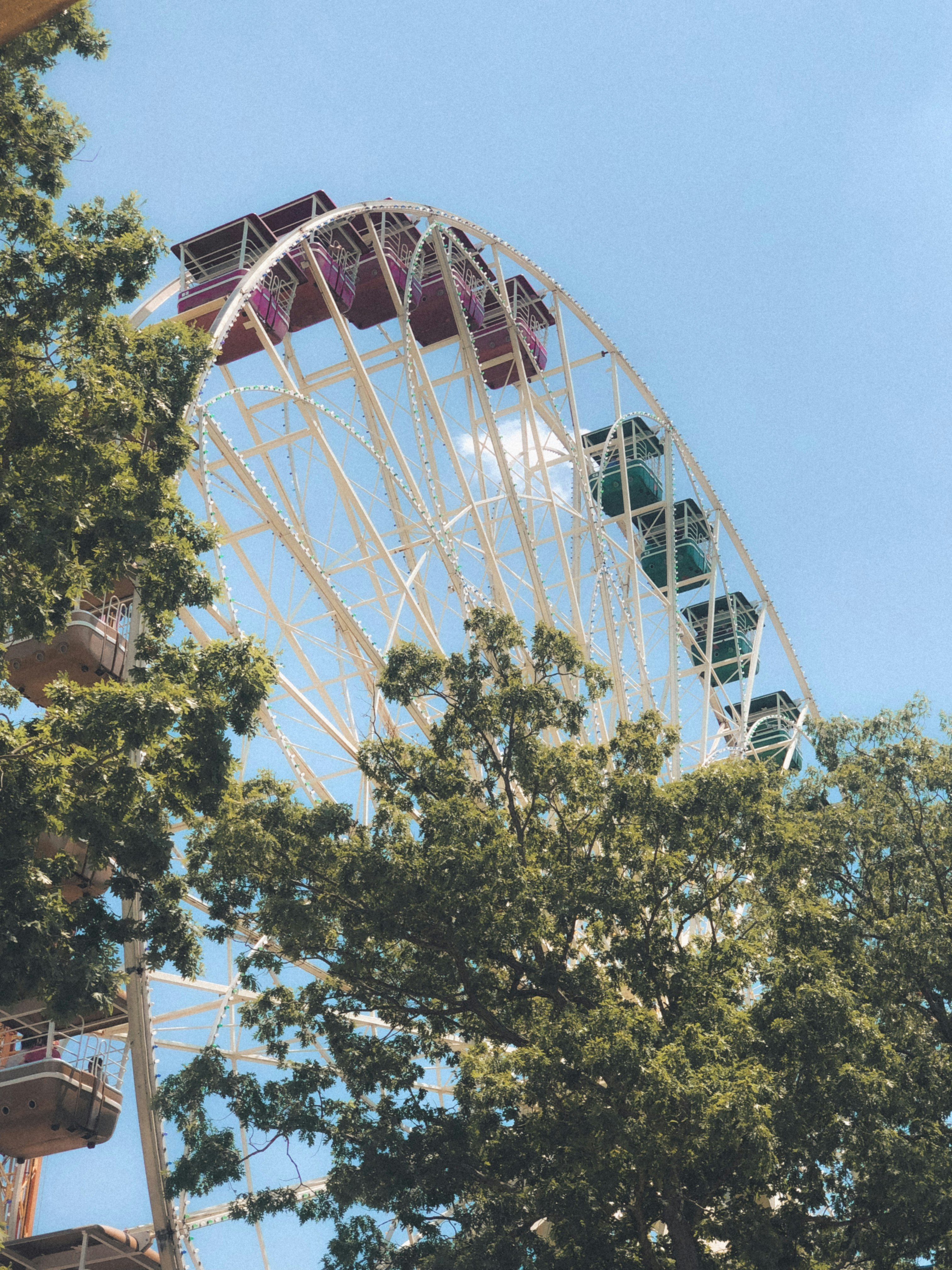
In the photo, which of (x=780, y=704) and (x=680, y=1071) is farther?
(x=780, y=704)

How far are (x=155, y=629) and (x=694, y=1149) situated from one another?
7327 millimetres

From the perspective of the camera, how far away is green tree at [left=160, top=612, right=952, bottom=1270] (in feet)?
44.2

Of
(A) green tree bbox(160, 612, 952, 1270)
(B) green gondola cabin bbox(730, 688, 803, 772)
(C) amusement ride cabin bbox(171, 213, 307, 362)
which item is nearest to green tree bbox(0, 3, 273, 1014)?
(A) green tree bbox(160, 612, 952, 1270)

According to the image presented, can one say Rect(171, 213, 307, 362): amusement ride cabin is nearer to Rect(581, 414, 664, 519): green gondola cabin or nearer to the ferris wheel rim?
the ferris wheel rim

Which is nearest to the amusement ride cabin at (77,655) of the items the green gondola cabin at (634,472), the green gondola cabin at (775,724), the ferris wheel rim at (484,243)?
the ferris wheel rim at (484,243)

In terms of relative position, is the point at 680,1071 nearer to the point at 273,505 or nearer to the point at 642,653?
the point at 273,505

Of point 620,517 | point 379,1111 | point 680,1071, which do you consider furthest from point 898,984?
point 620,517

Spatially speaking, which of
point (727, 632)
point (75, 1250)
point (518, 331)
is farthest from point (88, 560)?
point (727, 632)

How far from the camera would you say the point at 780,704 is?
4941 cm

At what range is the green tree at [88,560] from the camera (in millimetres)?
11828

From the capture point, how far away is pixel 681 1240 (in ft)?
45.4

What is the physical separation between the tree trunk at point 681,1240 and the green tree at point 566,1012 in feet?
0.11

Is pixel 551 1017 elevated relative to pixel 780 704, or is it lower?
lower

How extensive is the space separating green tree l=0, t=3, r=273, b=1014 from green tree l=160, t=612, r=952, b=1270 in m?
2.05
